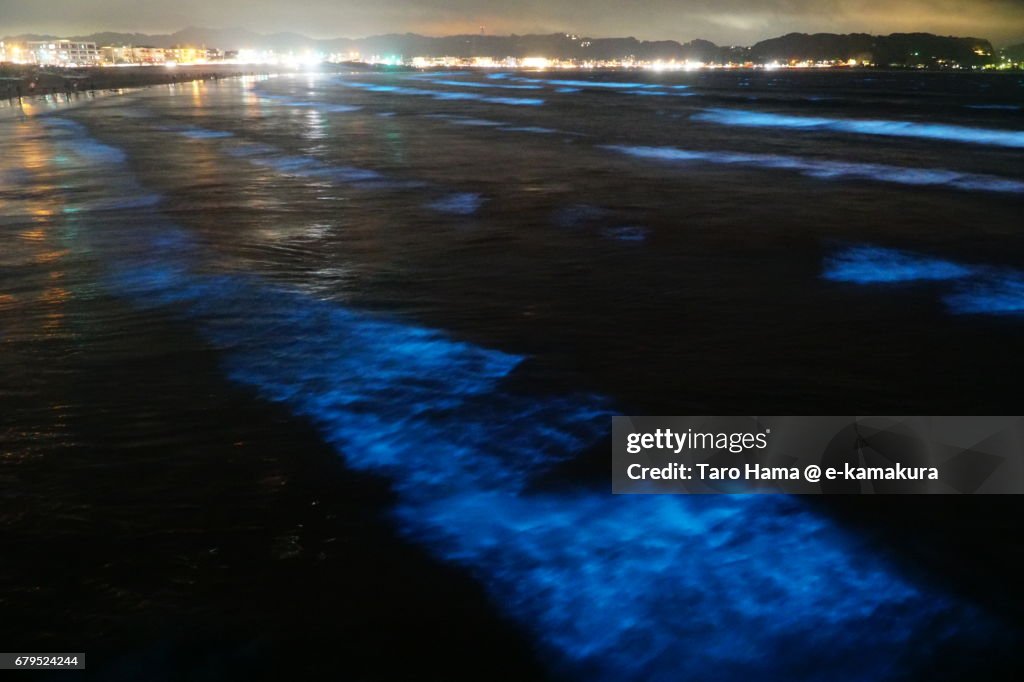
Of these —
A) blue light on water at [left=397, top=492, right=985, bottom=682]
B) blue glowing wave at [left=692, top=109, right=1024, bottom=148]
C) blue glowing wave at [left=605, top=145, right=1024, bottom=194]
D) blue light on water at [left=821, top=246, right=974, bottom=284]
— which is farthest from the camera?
blue glowing wave at [left=692, top=109, right=1024, bottom=148]

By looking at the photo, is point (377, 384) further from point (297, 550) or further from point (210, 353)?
→ point (297, 550)

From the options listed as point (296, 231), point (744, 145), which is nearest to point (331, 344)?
point (296, 231)

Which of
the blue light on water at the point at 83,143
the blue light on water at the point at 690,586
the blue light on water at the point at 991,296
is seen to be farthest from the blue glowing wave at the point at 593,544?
the blue light on water at the point at 83,143

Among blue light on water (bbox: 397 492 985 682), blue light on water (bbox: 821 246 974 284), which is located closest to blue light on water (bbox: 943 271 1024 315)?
blue light on water (bbox: 821 246 974 284)

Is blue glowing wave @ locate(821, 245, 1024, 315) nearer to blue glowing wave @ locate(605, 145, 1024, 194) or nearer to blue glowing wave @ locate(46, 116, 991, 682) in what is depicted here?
blue glowing wave @ locate(46, 116, 991, 682)

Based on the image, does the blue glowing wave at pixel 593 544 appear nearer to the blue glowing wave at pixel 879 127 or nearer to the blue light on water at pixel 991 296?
the blue light on water at pixel 991 296

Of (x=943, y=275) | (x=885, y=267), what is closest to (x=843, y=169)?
(x=885, y=267)
